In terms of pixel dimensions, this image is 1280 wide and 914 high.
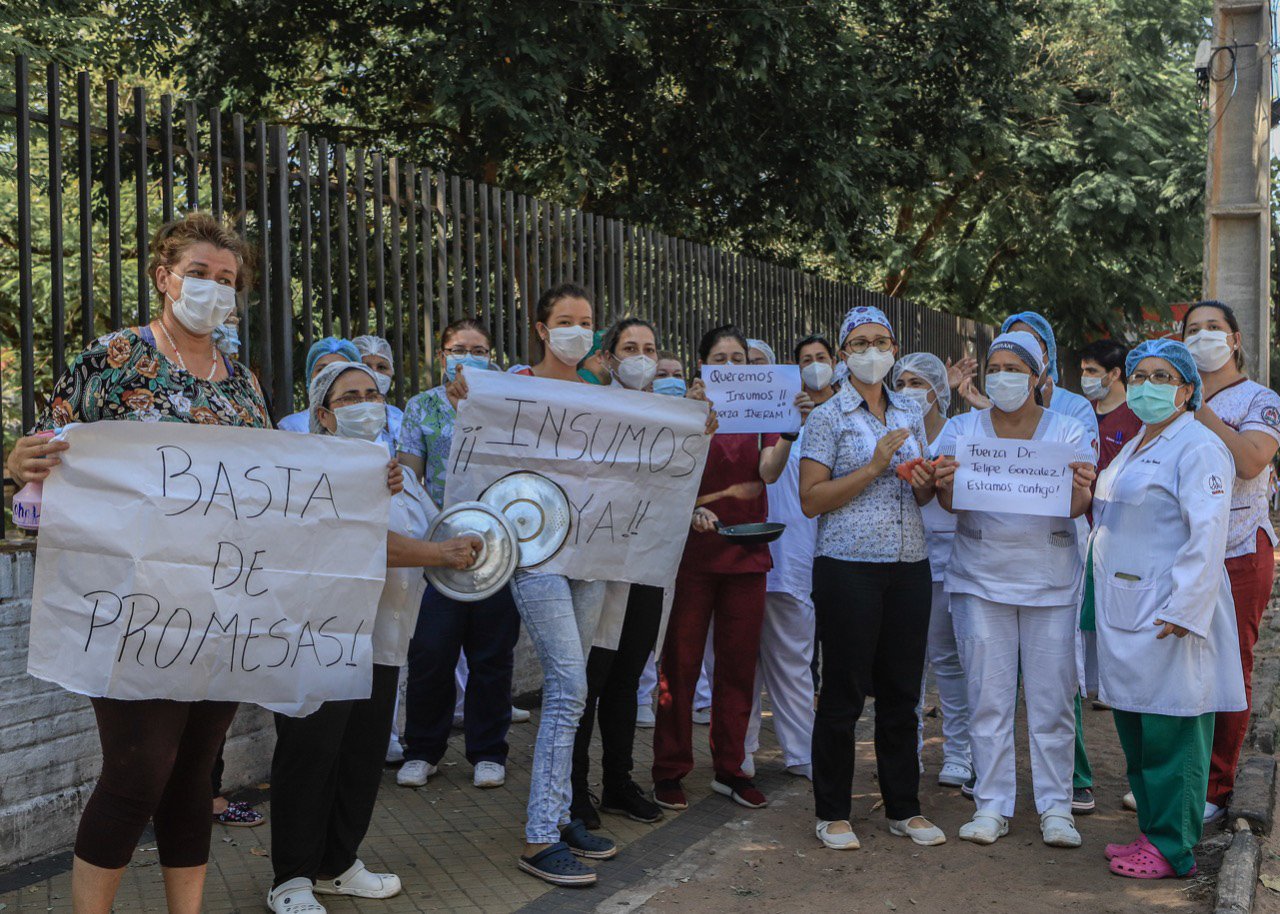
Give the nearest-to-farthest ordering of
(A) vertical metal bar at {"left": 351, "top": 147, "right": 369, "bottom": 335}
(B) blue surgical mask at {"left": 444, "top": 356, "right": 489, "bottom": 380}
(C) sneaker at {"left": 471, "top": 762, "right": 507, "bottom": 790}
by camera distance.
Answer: (C) sneaker at {"left": 471, "top": 762, "right": 507, "bottom": 790}, (B) blue surgical mask at {"left": 444, "top": 356, "right": 489, "bottom": 380}, (A) vertical metal bar at {"left": 351, "top": 147, "right": 369, "bottom": 335}

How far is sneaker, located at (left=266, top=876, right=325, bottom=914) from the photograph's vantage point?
14.4ft

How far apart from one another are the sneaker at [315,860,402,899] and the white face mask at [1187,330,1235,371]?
4.26 meters

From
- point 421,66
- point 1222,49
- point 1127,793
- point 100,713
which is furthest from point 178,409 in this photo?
point 1222,49

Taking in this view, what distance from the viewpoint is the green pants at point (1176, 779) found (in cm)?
513

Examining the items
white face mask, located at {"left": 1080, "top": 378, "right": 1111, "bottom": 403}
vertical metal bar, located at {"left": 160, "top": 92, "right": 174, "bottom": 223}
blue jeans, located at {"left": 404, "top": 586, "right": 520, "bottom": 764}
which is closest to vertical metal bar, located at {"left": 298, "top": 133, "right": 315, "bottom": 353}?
vertical metal bar, located at {"left": 160, "top": 92, "right": 174, "bottom": 223}

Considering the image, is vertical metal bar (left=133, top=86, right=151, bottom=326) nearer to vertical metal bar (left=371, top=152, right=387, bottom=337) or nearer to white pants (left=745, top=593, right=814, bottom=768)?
vertical metal bar (left=371, top=152, right=387, bottom=337)

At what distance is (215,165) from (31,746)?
2.78 m

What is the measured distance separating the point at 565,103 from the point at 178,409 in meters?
11.9

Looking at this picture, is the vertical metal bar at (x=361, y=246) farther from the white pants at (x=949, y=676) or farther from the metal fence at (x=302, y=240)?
the white pants at (x=949, y=676)

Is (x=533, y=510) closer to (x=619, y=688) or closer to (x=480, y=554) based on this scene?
(x=480, y=554)

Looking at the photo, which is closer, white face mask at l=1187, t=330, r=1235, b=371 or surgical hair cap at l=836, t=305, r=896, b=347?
surgical hair cap at l=836, t=305, r=896, b=347

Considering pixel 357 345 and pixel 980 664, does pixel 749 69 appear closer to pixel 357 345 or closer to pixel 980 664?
pixel 357 345

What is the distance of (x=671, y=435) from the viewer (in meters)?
5.39

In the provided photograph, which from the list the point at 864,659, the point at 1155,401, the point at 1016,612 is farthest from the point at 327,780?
the point at 1155,401
